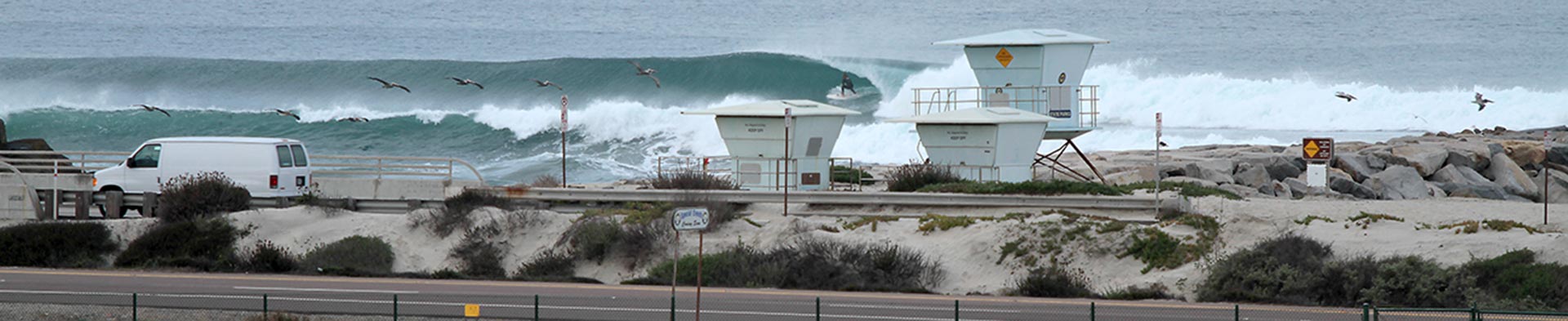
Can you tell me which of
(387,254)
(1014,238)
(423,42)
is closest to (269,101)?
(423,42)

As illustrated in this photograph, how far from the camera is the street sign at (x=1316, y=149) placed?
25.0m

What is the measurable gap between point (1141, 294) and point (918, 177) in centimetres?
742

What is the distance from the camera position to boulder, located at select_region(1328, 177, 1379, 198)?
30.2m

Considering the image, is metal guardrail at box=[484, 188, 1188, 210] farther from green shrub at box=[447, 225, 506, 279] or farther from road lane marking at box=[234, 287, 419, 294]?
road lane marking at box=[234, 287, 419, 294]

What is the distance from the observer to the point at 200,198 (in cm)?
2611

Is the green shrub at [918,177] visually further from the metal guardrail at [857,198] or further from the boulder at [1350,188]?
the boulder at [1350,188]

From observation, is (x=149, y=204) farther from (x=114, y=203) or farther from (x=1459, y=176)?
(x=1459, y=176)

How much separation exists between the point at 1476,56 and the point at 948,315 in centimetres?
6774

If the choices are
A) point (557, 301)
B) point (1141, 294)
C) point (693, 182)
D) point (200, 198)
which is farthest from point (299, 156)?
point (1141, 294)

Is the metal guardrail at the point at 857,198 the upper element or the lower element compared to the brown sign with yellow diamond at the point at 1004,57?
lower

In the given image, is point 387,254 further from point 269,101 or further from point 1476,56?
point 1476,56

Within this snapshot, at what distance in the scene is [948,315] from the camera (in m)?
17.2

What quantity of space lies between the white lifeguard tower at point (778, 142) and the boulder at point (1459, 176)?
553 inches

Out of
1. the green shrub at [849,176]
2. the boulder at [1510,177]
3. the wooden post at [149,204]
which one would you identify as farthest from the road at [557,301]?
the boulder at [1510,177]
